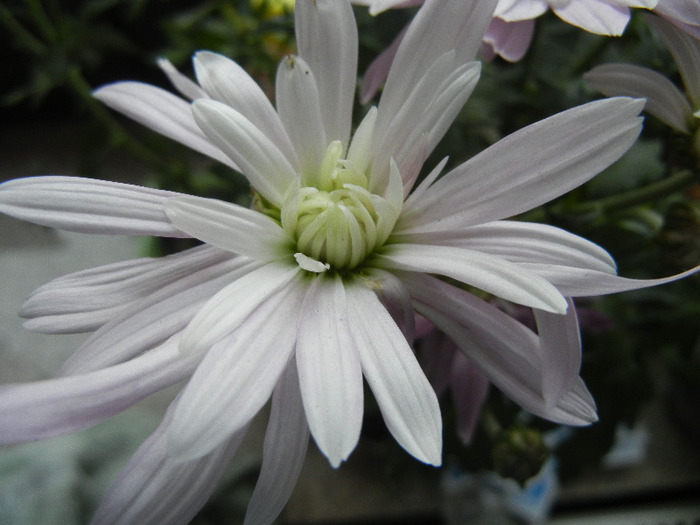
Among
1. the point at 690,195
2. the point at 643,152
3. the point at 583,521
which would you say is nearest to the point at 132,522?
the point at 690,195

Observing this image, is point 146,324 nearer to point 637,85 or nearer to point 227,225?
point 227,225

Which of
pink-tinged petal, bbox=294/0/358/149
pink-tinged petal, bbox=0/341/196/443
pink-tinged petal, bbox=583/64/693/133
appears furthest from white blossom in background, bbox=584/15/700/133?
pink-tinged petal, bbox=0/341/196/443

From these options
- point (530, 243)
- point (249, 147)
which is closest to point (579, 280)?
point (530, 243)

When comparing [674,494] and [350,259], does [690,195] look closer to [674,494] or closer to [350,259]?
[350,259]

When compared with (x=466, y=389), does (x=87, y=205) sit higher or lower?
higher

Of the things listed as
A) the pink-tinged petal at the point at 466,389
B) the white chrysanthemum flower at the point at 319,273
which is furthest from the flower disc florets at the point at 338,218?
the pink-tinged petal at the point at 466,389

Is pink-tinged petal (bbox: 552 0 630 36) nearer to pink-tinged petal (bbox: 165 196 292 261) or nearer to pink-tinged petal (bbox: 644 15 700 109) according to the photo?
pink-tinged petal (bbox: 644 15 700 109)
